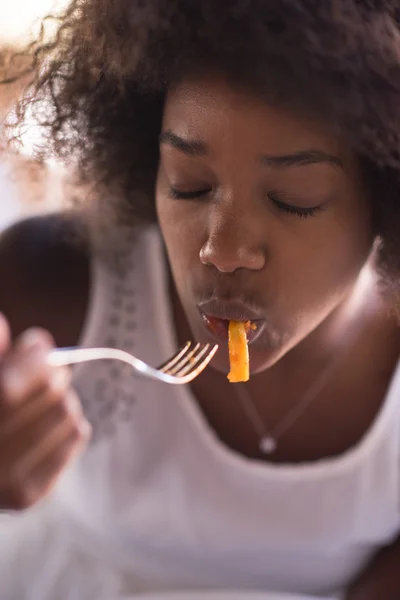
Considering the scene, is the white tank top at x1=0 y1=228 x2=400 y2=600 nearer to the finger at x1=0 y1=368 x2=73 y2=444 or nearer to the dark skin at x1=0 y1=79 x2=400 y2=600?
the dark skin at x1=0 y1=79 x2=400 y2=600

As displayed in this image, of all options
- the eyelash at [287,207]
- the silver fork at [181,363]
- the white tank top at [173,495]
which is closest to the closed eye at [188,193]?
the eyelash at [287,207]

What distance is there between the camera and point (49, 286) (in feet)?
2.60

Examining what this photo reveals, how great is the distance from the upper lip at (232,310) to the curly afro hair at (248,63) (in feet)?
0.33

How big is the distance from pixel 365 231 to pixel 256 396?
311 mm

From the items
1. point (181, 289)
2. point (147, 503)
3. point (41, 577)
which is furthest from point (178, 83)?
point (41, 577)

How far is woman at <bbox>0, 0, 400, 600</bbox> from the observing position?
420 mm

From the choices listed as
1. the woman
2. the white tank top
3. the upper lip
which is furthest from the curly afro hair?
the white tank top

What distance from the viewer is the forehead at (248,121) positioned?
43 cm

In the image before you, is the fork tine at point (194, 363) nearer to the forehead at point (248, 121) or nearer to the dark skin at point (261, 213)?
the dark skin at point (261, 213)

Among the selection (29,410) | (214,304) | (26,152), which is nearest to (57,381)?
(29,410)

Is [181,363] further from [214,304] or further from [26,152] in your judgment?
[26,152]

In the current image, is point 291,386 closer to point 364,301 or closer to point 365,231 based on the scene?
point 364,301

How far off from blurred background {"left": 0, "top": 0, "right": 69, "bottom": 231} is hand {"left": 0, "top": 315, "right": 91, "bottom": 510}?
0.22 m

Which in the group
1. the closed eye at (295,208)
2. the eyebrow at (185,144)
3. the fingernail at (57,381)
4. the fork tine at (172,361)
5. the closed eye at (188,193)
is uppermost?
the eyebrow at (185,144)
